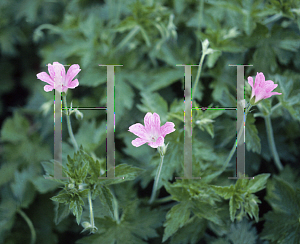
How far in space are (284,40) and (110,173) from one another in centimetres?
165

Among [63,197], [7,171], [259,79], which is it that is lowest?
[7,171]

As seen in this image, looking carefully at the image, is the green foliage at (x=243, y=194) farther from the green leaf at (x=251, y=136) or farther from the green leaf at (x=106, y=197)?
the green leaf at (x=106, y=197)

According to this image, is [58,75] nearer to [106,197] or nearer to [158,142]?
[158,142]

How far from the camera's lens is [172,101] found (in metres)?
2.41

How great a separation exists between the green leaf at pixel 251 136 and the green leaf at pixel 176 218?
529mm

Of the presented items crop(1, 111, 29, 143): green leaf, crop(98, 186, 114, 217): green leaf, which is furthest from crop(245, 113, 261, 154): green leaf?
crop(1, 111, 29, 143): green leaf

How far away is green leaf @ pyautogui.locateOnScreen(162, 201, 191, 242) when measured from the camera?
1.56m

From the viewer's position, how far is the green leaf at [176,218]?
1.56 meters

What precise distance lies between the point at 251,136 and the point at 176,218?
69 cm

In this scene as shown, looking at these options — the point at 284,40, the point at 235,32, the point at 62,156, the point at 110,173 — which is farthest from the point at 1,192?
the point at 284,40

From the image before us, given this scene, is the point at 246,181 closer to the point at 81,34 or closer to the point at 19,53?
the point at 81,34

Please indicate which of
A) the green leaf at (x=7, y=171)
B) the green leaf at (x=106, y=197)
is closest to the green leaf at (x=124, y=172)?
the green leaf at (x=106, y=197)

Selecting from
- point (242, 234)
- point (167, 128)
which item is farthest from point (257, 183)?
point (167, 128)

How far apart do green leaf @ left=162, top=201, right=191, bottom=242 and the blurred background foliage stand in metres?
0.18
